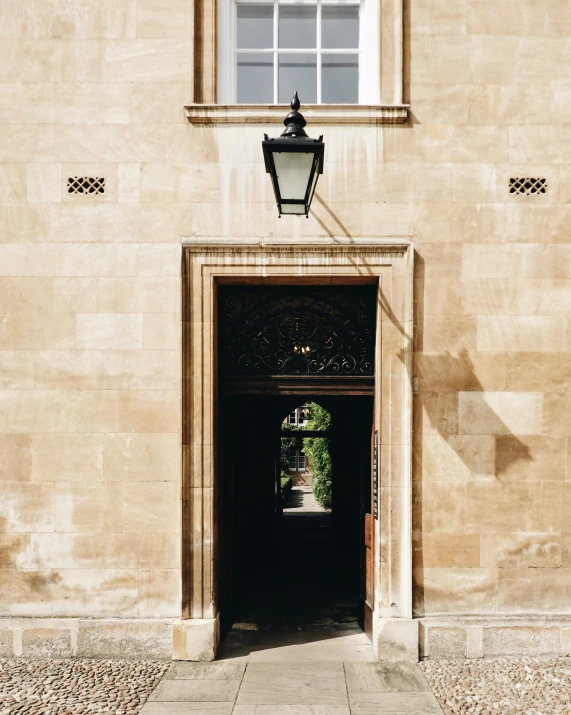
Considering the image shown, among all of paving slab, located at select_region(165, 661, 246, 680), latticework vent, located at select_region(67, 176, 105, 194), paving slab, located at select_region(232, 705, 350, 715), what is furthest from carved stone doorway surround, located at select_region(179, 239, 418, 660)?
latticework vent, located at select_region(67, 176, 105, 194)

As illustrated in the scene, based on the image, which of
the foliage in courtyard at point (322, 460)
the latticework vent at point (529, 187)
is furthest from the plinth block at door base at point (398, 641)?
the foliage in courtyard at point (322, 460)

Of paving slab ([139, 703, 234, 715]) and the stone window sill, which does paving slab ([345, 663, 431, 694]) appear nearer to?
paving slab ([139, 703, 234, 715])

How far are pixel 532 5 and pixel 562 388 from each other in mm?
4032

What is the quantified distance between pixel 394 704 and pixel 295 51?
21.5ft

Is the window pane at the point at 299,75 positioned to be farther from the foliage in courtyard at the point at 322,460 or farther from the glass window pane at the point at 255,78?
the foliage in courtyard at the point at 322,460

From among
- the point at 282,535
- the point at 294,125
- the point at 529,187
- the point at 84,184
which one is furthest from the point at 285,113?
the point at 282,535

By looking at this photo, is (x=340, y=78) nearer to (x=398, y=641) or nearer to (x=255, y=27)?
(x=255, y=27)

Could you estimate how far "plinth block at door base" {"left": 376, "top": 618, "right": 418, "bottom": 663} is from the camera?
534 centimetres

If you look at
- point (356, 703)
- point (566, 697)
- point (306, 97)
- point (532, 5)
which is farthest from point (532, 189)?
point (356, 703)

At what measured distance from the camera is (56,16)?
5.63 metres

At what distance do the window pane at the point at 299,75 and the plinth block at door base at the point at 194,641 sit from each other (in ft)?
18.6

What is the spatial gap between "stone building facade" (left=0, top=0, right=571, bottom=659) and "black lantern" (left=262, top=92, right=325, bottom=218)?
3.37 feet

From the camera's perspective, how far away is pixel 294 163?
A: 4.40 meters

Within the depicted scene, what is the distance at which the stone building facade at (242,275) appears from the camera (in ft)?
18.1
